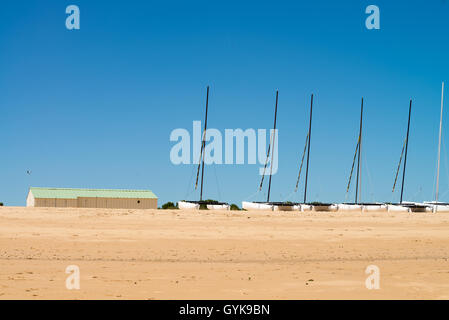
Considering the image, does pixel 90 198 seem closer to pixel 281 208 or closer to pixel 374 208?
pixel 281 208

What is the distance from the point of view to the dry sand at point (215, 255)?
13453mm

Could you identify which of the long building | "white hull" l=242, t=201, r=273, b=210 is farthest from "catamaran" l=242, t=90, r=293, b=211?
the long building

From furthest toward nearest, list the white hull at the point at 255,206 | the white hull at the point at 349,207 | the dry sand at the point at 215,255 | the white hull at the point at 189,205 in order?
the white hull at the point at 349,207, the white hull at the point at 255,206, the white hull at the point at 189,205, the dry sand at the point at 215,255

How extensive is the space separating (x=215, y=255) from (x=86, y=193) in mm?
42712

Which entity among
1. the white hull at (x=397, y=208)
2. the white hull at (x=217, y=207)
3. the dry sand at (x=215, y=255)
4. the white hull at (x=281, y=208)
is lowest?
the dry sand at (x=215, y=255)

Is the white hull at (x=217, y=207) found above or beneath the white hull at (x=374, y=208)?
beneath

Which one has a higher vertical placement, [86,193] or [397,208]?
[86,193]

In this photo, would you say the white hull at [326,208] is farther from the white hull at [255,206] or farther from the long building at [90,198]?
the long building at [90,198]

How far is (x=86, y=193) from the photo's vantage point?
60.1m

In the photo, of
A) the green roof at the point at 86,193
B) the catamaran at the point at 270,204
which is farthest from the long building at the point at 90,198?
the catamaran at the point at 270,204

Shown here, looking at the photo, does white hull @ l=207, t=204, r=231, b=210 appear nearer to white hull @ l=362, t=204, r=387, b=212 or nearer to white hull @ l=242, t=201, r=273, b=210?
white hull @ l=242, t=201, r=273, b=210

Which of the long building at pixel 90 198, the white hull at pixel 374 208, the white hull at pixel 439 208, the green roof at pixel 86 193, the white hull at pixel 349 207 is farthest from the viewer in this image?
the green roof at pixel 86 193

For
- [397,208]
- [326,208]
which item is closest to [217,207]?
[326,208]

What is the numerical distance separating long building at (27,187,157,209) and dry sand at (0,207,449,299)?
2458 cm
